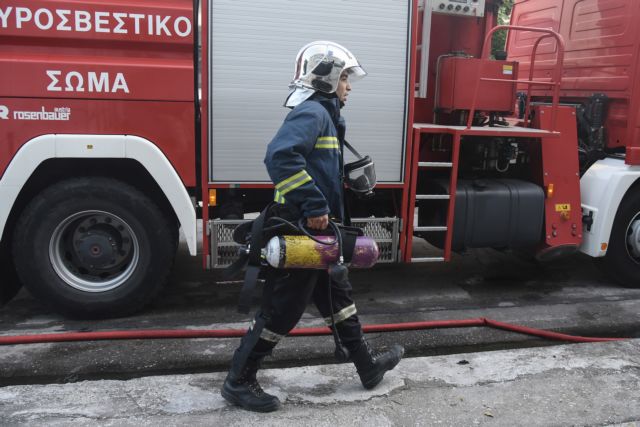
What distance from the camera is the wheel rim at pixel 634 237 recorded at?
5141mm

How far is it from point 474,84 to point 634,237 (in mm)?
2062

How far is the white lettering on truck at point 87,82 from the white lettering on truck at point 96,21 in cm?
28

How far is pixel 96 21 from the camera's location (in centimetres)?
375

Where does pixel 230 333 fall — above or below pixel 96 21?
below

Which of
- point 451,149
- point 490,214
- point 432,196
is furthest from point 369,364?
point 451,149

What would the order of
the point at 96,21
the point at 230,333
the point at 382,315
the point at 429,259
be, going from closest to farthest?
the point at 96,21 → the point at 230,333 → the point at 382,315 → the point at 429,259

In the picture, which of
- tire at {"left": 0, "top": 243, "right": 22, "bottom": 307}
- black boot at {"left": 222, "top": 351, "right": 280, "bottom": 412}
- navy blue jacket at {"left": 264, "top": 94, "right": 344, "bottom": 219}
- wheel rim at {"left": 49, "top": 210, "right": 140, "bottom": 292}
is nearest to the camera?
navy blue jacket at {"left": 264, "top": 94, "right": 344, "bottom": 219}

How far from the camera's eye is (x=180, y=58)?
154 inches

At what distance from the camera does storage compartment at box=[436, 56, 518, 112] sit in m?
4.66

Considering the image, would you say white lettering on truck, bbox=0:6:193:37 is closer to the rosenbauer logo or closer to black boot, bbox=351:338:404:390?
the rosenbauer logo

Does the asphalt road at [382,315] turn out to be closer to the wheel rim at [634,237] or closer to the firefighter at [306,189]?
the wheel rim at [634,237]

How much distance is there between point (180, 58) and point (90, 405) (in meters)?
2.26

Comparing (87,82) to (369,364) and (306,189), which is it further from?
(369,364)

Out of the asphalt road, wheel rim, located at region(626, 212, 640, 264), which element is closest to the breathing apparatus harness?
the asphalt road
